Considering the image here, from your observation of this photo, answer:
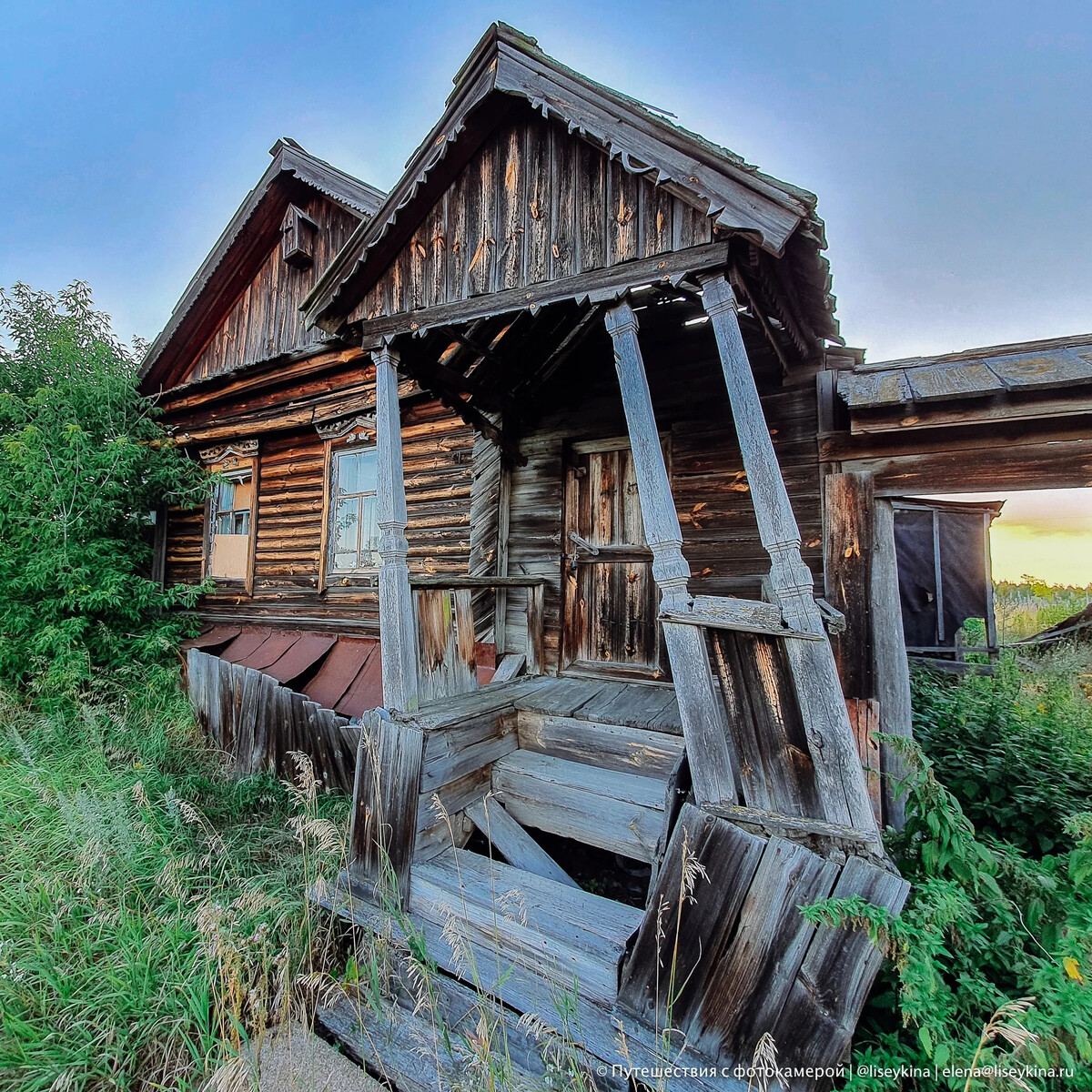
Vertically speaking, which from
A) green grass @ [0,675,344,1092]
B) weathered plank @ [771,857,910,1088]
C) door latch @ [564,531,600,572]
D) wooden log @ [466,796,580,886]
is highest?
door latch @ [564,531,600,572]

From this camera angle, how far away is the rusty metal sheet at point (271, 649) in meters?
6.34

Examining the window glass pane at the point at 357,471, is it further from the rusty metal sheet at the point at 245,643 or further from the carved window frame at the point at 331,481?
the rusty metal sheet at the point at 245,643

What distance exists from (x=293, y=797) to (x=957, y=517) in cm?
970

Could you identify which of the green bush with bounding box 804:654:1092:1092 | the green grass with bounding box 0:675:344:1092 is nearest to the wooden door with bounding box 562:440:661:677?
the green bush with bounding box 804:654:1092:1092

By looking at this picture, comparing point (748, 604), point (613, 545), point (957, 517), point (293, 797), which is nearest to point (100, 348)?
point (293, 797)

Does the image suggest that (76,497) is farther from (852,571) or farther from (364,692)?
(852,571)

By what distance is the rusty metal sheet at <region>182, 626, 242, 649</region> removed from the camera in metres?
7.10

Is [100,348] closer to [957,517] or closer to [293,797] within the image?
[293,797]

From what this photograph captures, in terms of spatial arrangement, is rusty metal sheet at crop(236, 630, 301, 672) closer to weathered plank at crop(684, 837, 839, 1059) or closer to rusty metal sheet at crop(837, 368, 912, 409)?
weathered plank at crop(684, 837, 839, 1059)

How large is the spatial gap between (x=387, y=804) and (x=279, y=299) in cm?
735

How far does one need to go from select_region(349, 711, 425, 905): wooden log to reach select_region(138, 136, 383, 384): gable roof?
613cm

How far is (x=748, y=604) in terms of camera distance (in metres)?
2.13

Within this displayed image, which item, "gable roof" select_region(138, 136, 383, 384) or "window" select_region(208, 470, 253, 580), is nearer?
"gable roof" select_region(138, 136, 383, 384)

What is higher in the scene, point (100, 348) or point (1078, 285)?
point (1078, 285)
